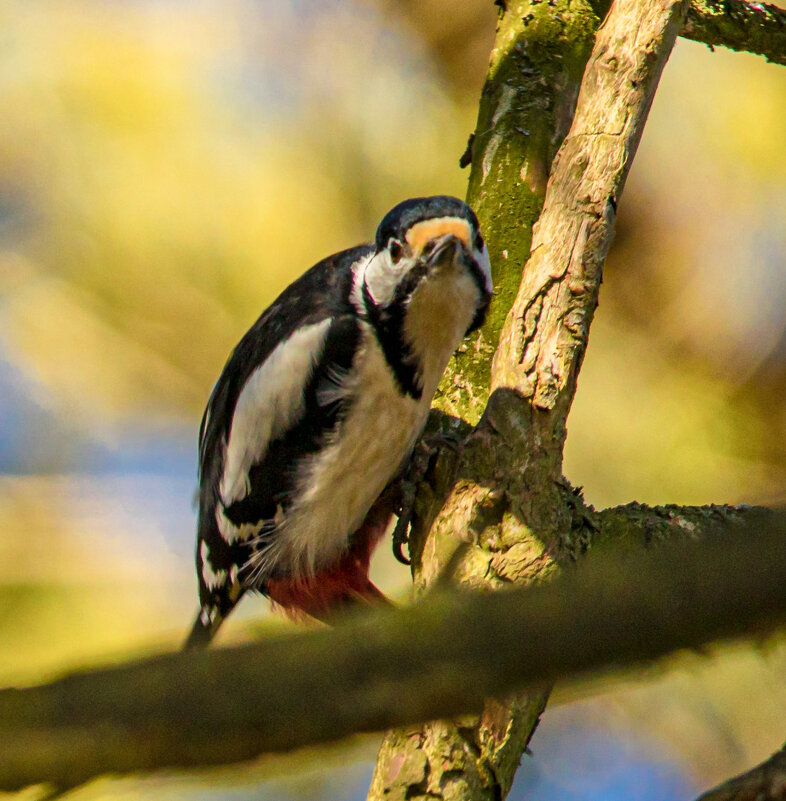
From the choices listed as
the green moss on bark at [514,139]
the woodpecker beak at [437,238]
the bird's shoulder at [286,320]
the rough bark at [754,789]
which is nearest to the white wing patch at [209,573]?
the bird's shoulder at [286,320]

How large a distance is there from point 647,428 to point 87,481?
7.27 ft

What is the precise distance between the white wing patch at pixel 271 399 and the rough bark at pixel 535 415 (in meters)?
0.37

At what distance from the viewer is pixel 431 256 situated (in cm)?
206

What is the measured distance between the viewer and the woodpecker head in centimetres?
207

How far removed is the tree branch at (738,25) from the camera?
270cm

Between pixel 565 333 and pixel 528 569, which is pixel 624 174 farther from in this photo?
pixel 528 569

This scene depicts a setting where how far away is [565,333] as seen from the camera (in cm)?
201

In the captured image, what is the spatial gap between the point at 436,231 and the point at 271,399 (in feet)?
1.80

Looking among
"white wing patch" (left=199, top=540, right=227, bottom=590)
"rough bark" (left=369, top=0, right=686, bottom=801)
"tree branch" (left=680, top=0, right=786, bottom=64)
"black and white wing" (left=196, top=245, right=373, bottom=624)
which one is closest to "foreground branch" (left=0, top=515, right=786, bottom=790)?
"rough bark" (left=369, top=0, right=686, bottom=801)

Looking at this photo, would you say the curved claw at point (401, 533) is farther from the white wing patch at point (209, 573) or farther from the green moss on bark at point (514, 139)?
the white wing patch at point (209, 573)

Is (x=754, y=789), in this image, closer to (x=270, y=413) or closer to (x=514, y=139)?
(x=270, y=413)

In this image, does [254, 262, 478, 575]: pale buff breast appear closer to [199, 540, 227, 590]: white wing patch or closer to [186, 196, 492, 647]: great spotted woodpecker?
[186, 196, 492, 647]: great spotted woodpecker

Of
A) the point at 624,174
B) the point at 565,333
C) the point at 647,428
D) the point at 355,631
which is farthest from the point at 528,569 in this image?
the point at 647,428

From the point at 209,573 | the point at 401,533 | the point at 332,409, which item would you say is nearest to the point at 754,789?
the point at 401,533
